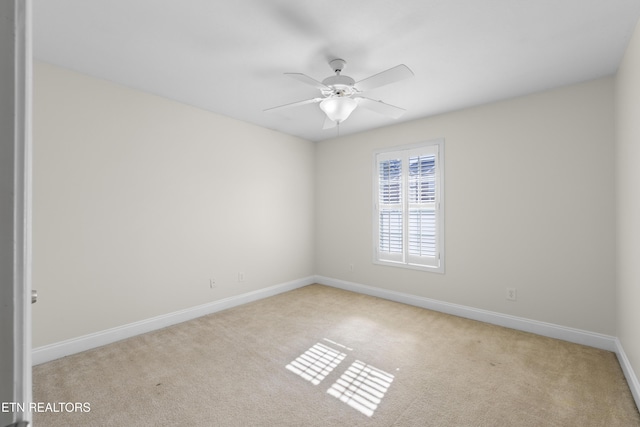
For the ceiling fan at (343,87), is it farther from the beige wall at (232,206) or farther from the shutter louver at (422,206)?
the beige wall at (232,206)

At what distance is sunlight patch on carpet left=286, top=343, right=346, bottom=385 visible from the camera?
7.68ft

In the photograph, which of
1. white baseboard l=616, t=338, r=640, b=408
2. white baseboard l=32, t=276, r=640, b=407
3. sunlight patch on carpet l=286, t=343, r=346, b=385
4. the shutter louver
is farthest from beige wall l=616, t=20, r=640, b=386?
sunlight patch on carpet l=286, t=343, r=346, b=385

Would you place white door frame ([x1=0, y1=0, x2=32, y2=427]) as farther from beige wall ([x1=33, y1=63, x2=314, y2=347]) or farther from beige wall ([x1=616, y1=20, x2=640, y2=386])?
beige wall ([x1=616, y1=20, x2=640, y2=386])

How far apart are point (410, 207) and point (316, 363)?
2427 mm

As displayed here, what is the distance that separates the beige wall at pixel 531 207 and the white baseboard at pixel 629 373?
0.80ft

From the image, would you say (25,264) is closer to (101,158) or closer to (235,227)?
(101,158)

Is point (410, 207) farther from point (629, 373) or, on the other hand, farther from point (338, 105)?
point (629, 373)

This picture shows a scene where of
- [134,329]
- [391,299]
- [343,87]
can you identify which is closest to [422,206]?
[391,299]

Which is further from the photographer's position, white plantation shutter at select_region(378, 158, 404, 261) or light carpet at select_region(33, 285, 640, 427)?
white plantation shutter at select_region(378, 158, 404, 261)

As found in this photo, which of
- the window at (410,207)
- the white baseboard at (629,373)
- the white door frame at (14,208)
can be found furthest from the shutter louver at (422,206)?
the white door frame at (14,208)

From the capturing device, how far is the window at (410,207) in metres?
3.84

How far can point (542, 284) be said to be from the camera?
121 inches

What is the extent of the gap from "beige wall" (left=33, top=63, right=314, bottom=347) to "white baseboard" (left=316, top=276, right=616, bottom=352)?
1.61 meters

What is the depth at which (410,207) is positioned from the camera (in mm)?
4074
